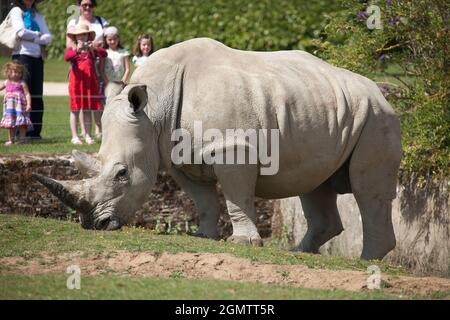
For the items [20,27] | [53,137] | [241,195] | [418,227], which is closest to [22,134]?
[53,137]

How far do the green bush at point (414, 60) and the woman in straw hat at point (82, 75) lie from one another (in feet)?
11.2

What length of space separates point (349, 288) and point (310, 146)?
2.62 meters

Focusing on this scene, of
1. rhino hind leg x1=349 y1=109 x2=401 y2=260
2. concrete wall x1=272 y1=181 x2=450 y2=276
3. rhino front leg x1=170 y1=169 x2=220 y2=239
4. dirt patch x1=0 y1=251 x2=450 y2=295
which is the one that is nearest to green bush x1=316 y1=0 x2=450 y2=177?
concrete wall x1=272 y1=181 x2=450 y2=276

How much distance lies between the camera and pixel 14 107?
15.9 meters

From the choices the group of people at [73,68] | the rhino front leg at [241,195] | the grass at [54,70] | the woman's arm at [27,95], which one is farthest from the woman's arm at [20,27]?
the grass at [54,70]

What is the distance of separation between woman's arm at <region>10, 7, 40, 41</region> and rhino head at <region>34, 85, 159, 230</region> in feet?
19.8

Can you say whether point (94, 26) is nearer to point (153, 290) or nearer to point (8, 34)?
point (8, 34)

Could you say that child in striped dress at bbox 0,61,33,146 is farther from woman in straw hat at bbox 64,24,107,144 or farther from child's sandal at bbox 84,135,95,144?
child's sandal at bbox 84,135,95,144

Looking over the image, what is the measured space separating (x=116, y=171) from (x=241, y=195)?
3.99 feet

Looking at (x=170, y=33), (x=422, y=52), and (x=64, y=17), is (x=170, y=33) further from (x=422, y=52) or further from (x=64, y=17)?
(x=422, y=52)

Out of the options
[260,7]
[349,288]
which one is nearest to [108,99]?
[349,288]

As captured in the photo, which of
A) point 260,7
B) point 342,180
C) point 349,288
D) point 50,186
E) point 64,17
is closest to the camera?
point 349,288

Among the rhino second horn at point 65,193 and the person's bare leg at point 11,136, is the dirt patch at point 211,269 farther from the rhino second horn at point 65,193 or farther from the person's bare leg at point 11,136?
the person's bare leg at point 11,136

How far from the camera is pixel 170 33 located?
26.7 m
